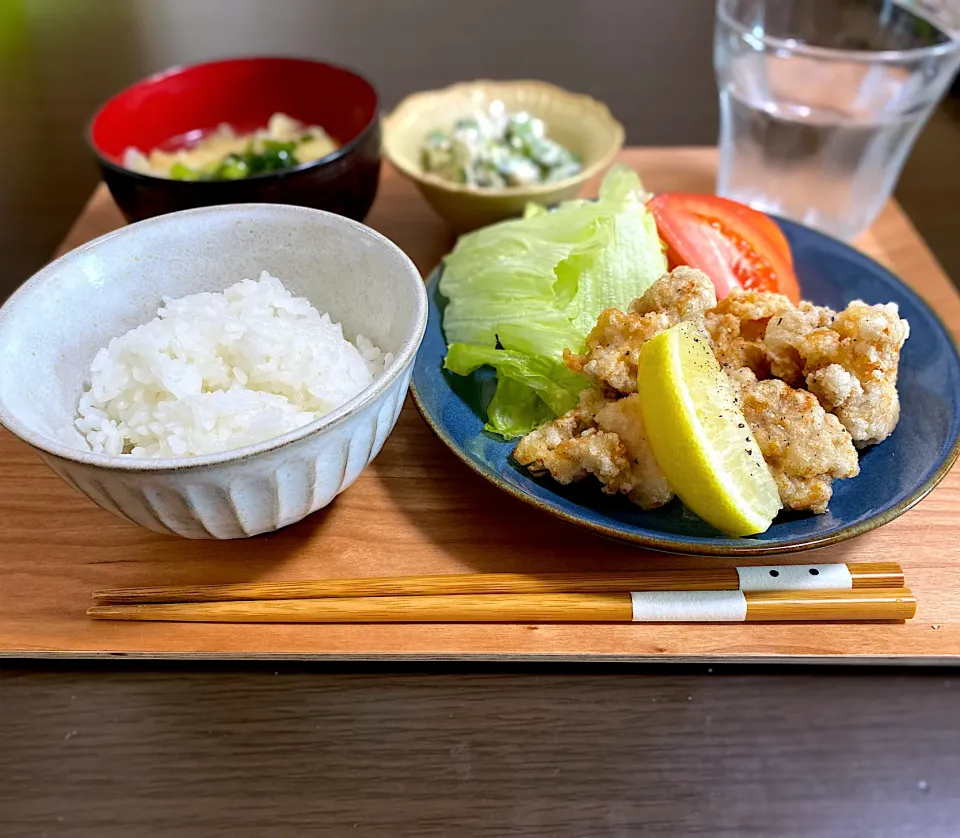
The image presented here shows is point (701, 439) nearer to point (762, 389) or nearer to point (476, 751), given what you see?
point (762, 389)

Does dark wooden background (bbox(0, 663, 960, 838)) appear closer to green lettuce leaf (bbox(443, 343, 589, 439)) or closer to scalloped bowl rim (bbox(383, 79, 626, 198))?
green lettuce leaf (bbox(443, 343, 589, 439))

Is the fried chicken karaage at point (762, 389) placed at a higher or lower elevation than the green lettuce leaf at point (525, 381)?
higher

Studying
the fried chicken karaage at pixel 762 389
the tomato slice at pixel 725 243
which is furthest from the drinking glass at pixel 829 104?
the fried chicken karaage at pixel 762 389

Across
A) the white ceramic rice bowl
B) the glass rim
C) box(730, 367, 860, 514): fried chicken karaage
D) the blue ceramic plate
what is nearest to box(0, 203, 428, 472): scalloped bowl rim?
the white ceramic rice bowl

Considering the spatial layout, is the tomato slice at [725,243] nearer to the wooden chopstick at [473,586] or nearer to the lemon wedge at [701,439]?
the lemon wedge at [701,439]

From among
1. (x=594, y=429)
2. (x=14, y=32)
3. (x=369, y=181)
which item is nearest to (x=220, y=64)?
(x=369, y=181)

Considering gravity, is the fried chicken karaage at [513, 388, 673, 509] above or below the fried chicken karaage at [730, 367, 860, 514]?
below
